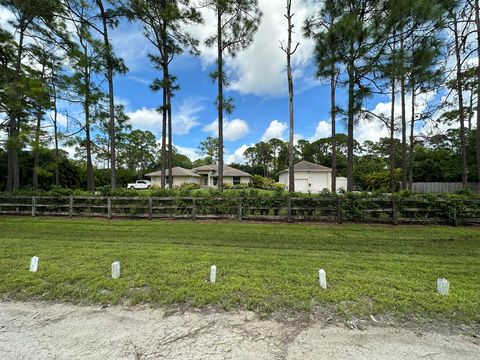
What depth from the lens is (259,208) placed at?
29.5 ft

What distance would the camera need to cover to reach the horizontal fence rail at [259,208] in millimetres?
8133

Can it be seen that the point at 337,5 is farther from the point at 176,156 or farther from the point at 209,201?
the point at 176,156

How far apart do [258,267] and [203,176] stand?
33298 mm

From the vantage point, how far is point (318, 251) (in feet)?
17.2

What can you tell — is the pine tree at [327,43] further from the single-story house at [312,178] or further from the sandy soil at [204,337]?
the single-story house at [312,178]

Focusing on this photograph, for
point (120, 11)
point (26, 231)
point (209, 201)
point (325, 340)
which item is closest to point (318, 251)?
point (325, 340)

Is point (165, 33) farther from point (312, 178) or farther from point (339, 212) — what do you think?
point (312, 178)

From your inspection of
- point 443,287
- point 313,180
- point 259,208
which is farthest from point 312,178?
point 443,287

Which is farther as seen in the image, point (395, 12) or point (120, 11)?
point (120, 11)

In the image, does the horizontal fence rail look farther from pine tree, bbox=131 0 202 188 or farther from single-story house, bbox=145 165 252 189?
single-story house, bbox=145 165 252 189

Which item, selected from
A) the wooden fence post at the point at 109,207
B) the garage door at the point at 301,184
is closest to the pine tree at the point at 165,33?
the wooden fence post at the point at 109,207

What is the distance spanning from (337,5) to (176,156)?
1966 inches

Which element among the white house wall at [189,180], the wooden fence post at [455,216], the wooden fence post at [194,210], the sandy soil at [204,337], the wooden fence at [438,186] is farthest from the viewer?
the white house wall at [189,180]

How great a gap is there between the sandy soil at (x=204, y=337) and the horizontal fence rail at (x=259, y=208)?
6344 millimetres
